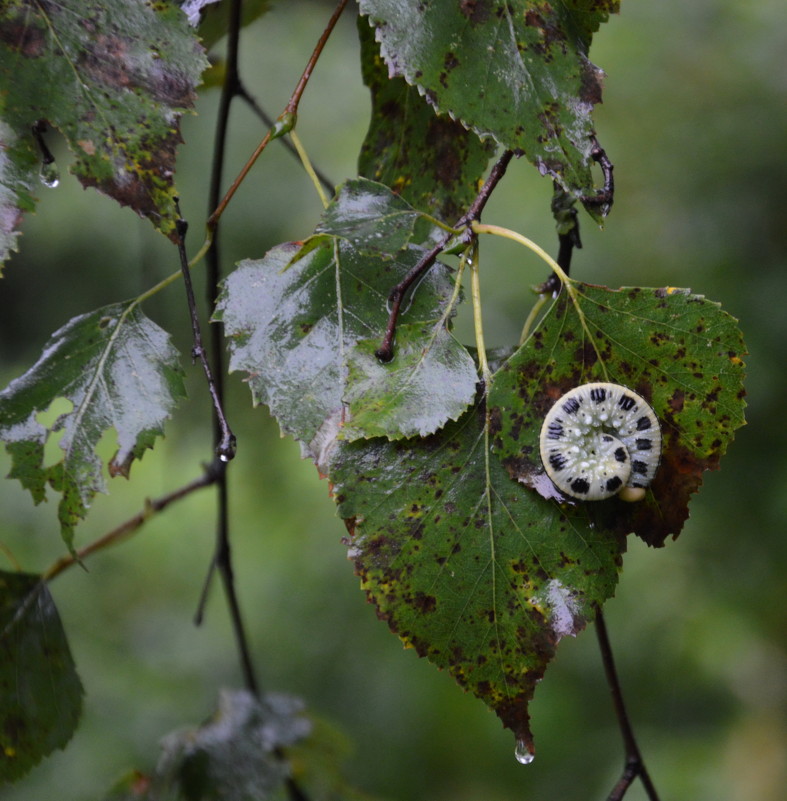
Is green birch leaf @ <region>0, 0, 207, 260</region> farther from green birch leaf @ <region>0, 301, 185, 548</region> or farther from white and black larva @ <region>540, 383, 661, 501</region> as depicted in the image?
white and black larva @ <region>540, 383, 661, 501</region>

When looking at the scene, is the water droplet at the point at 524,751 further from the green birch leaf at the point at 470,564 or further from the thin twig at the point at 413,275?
the thin twig at the point at 413,275

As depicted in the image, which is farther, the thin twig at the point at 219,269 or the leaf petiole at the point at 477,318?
the thin twig at the point at 219,269

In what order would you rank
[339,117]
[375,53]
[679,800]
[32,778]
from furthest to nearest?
[339,117] → [32,778] → [679,800] → [375,53]

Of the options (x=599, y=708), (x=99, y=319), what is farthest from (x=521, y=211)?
(x=99, y=319)

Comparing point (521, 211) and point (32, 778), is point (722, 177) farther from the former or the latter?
point (32, 778)

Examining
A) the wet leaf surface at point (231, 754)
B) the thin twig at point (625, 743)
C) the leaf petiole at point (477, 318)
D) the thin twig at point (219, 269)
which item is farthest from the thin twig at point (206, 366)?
the wet leaf surface at point (231, 754)
